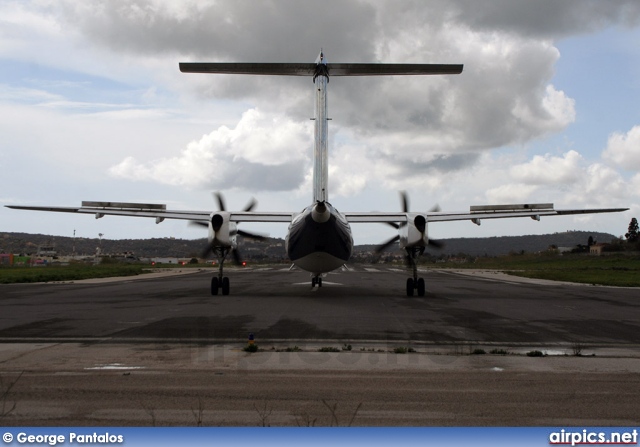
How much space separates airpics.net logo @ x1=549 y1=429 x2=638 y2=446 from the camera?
557 cm

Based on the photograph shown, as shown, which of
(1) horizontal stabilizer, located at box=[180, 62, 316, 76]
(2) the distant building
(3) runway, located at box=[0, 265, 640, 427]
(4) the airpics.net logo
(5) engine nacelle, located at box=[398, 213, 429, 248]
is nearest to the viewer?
(4) the airpics.net logo

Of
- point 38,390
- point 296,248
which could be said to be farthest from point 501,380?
point 296,248

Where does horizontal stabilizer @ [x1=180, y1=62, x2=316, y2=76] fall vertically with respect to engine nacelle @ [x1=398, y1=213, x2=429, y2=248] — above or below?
above

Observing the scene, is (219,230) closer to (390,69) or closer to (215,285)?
(215,285)

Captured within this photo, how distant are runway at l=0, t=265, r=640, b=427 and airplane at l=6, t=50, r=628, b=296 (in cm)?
393

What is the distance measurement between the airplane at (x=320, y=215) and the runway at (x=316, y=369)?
3.93 meters

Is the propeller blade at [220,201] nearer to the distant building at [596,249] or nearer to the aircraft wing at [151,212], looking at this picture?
the aircraft wing at [151,212]

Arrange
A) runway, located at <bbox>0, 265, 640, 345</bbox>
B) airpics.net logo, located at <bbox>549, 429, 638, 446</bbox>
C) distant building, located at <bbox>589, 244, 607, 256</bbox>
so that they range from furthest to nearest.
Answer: distant building, located at <bbox>589, 244, 607, 256</bbox>, runway, located at <bbox>0, 265, 640, 345</bbox>, airpics.net logo, located at <bbox>549, 429, 638, 446</bbox>

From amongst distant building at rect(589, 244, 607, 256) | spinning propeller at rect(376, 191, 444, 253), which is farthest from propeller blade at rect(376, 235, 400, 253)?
distant building at rect(589, 244, 607, 256)

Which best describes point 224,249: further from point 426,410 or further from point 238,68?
point 426,410

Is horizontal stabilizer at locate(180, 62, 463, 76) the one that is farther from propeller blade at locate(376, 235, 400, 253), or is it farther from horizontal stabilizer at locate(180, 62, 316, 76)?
propeller blade at locate(376, 235, 400, 253)

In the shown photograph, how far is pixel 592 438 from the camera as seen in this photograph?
18.6 feet

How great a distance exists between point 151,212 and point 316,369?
1833cm

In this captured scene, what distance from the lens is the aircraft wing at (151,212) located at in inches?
985
